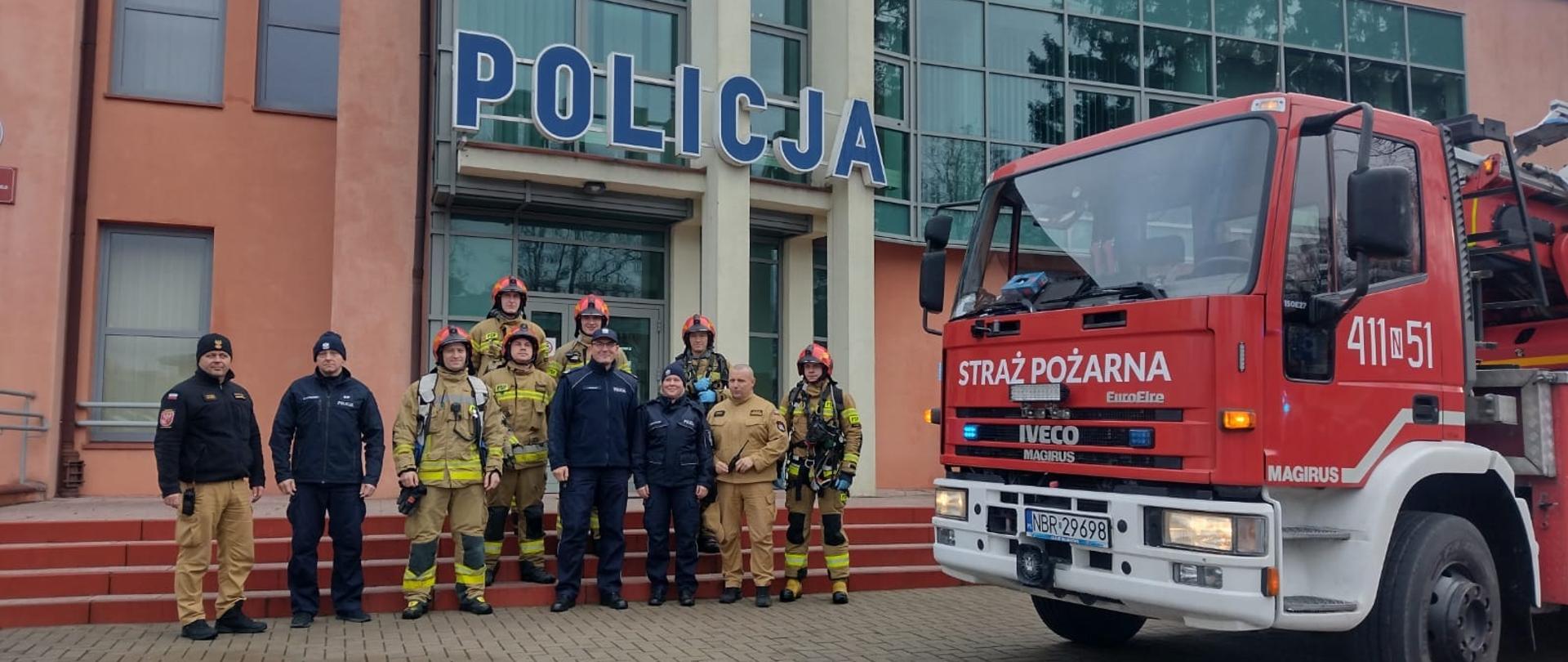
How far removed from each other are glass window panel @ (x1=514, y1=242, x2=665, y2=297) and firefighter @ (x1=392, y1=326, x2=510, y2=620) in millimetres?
4743

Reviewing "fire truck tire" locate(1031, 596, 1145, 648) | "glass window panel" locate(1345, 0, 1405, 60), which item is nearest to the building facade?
"glass window panel" locate(1345, 0, 1405, 60)

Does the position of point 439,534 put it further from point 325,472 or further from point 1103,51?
point 1103,51

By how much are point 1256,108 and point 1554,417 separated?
8.19 ft

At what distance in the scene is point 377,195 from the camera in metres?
12.9

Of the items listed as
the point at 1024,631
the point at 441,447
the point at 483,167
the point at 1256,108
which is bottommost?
the point at 1024,631

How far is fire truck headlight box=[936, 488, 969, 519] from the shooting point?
651 cm

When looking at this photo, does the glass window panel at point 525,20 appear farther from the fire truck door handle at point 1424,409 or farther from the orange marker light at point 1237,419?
the fire truck door handle at point 1424,409

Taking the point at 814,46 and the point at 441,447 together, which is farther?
the point at 814,46

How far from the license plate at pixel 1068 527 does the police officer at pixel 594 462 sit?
12.4 feet

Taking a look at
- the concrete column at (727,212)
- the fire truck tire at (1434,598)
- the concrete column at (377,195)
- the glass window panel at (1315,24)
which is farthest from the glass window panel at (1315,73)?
the fire truck tire at (1434,598)

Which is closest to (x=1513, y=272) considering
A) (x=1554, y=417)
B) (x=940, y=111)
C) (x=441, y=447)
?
(x=1554, y=417)

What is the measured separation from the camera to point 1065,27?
1627 cm

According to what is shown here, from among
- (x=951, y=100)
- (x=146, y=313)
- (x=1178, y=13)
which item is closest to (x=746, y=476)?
(x=146, y=313)

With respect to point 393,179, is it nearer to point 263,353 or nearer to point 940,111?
point 263,353
